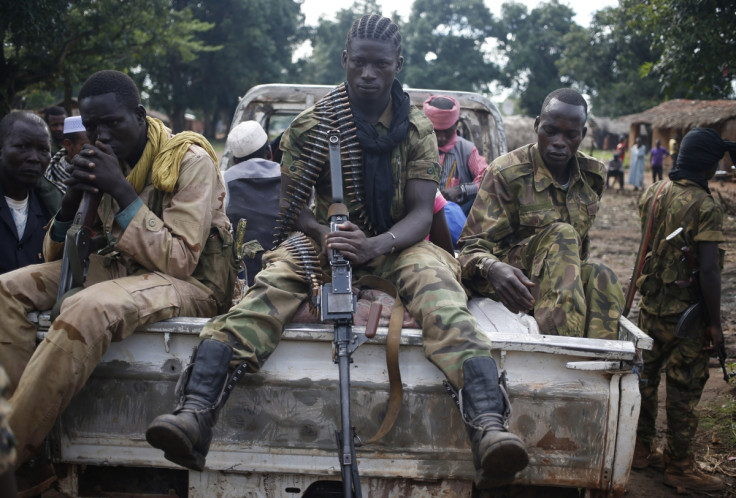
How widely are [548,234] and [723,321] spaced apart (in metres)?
4.55

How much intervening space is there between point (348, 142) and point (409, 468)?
1.50m

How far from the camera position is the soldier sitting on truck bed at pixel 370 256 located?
98.0 inches

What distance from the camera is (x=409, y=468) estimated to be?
2.70m

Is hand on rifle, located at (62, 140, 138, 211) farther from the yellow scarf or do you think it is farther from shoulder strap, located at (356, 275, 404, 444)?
shoulder strap, located at (356, 275, 404, 444)

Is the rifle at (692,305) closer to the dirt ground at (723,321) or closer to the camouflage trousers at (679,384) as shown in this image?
the camouflage trousers at (679,384)

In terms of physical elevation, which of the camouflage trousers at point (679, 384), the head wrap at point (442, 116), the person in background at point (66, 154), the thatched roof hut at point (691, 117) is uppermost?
the thatched roof hut at point (691, 117)

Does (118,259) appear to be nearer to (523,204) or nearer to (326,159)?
(326,159)

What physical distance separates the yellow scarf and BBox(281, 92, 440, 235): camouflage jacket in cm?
39

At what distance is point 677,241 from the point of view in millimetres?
4152

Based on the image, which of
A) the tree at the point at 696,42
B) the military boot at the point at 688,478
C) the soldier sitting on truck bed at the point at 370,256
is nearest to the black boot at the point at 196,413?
the soldier sitting on truck bed at the point at 370,256

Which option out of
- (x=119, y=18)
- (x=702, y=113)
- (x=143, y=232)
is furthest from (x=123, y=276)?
(x=702, y=113)

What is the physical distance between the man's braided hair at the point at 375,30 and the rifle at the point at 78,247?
4.57 feet

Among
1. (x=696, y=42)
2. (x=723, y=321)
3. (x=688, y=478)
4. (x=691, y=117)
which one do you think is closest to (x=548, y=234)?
(x=688, y=478)

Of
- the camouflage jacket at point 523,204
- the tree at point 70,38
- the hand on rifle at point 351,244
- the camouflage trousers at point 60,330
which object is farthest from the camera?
the tree at point 70,38
